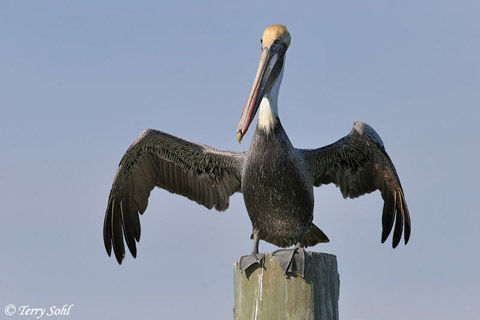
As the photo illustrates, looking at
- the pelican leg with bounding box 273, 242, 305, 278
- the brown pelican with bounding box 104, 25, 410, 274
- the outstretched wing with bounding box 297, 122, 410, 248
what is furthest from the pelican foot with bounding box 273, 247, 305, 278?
the outstretched wing with bounding box 297, 122, 410, 248

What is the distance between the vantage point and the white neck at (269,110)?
5.47 metres

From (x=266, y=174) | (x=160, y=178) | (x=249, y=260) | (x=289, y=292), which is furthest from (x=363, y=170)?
(x=289, y=292)

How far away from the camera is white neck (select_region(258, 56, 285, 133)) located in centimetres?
547

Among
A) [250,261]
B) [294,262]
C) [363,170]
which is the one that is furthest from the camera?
[363,170]

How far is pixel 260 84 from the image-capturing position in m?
5.36

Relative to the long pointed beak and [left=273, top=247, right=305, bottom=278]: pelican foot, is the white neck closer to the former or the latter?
the long pointed beak

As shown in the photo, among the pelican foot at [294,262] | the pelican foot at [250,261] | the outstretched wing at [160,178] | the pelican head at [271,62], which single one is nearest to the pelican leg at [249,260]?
the pelican foot at [250,261]

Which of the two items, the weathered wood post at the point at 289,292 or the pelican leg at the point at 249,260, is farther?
the pelican leg at the point at 249,260

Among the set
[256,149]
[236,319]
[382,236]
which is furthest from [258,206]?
[236,319]

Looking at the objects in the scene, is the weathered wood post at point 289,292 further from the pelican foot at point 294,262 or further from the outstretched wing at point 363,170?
the outstretched wing at point 363,170

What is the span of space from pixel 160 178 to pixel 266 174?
154 centimetres

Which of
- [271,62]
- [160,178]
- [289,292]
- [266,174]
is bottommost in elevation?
[289,292]

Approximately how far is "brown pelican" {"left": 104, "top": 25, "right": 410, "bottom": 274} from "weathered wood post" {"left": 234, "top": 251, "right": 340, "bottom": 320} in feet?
4.07

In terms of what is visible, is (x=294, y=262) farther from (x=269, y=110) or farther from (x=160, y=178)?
(x=160, y=178)
